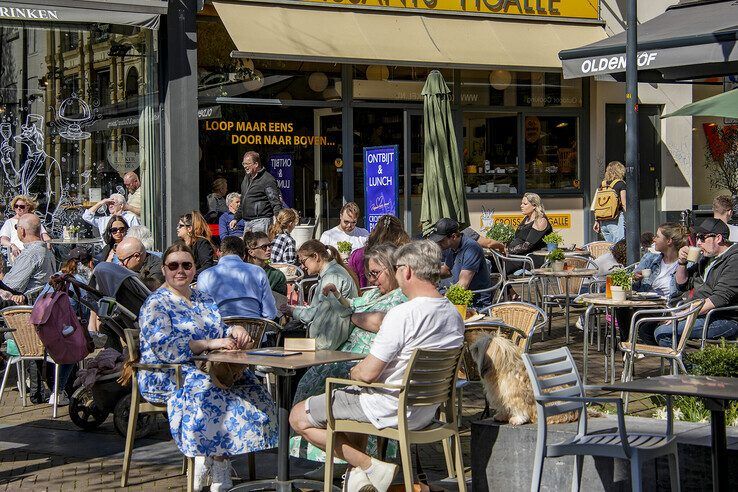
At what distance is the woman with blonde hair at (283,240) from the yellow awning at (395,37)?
308 centimetres

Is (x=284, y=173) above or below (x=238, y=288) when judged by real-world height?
above

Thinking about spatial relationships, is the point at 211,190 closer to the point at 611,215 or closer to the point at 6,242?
the point at 6,242

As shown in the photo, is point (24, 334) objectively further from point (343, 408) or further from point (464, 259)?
point (343, 408)

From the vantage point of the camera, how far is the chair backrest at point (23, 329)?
8883 millimetres

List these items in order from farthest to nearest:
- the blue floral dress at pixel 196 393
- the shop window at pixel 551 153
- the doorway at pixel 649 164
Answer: the doorway at pixel 649 164 → the shop window at pixel 551 153 → the blue floral dress at pixel 196 393

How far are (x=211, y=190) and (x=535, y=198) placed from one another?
4651mm

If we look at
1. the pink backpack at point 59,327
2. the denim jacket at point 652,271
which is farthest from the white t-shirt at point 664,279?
the pink backpack at point 59,327

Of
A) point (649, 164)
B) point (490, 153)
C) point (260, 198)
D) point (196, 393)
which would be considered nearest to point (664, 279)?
point (196, 393)

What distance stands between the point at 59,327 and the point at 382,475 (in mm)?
3549

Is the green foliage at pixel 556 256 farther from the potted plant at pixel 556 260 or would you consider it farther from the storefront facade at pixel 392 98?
the storefront facade at pixel 392 98

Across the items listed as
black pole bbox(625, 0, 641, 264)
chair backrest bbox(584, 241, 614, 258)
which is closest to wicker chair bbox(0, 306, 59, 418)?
black pole bbox(625, 0, 641, 264)

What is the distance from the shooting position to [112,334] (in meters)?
8.32

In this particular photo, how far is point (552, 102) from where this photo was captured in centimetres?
1809

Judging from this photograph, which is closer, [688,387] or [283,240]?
[688,387]
